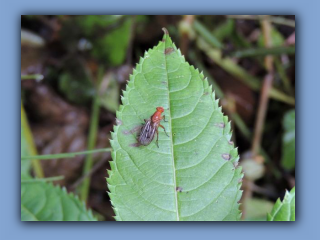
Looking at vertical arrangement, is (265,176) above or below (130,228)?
above

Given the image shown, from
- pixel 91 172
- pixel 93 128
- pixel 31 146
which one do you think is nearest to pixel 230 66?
pixel 93 128

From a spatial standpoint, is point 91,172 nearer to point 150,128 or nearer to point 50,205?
point 50,205

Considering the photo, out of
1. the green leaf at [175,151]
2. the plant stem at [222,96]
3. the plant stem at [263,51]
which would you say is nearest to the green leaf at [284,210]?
the green leaf at [175,151]

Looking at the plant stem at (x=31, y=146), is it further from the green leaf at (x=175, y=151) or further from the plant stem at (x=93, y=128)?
the green leaf at (x=175, y=151)

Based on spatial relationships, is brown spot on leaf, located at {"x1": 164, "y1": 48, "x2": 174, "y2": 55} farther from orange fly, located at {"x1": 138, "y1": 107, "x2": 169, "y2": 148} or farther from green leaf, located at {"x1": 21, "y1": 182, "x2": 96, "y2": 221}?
green leaf, located at {"x1": 21, "y1": 182, "x2": 96, "y2": 221}

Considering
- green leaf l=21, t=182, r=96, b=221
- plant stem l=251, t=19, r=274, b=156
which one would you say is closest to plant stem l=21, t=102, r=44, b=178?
green leaf l=21, t=182, r=96, b=221

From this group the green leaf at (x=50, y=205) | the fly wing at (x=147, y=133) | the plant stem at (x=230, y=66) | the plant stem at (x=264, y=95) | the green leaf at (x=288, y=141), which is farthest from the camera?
the plant stem at (x=230, y=66)
